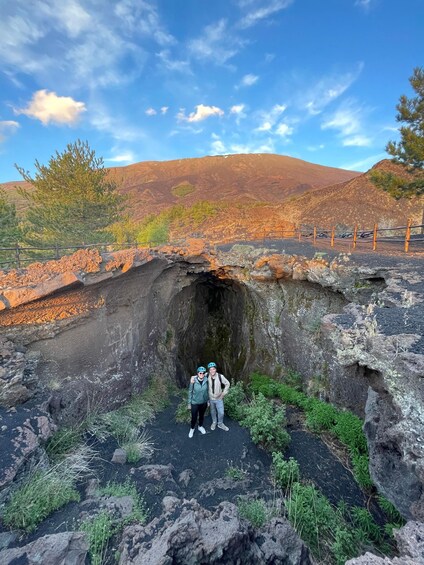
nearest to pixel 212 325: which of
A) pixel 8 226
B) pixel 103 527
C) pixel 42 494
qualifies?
pixel 8 226

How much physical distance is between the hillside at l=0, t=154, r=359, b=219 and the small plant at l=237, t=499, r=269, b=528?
44.8 m

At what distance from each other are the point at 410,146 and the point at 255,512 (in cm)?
1625

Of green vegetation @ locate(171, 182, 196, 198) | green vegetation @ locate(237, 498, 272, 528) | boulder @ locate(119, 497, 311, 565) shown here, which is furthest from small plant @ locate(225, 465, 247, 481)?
green vegetation @ locate(171, 182, 196, 198)

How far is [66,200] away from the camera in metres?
16.6

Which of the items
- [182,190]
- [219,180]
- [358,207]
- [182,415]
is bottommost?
[182,415]

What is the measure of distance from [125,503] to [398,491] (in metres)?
4.46

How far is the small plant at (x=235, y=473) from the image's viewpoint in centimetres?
578

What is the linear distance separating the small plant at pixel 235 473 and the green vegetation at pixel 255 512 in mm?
893

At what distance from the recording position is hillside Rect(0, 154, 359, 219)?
55.0 metres

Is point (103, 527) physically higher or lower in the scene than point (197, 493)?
higher

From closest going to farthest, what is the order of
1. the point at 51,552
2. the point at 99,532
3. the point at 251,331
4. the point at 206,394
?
the point at 51,552
the point at 99,532
the point at 206,394
the point at 251,331

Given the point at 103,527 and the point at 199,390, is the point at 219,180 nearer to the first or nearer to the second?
the point at 199,390

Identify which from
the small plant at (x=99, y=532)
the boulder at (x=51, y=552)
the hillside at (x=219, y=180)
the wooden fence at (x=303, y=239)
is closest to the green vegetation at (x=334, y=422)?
the small plant at (x=99, y=532)

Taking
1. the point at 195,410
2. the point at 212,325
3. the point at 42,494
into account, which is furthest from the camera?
the point at 212,325
